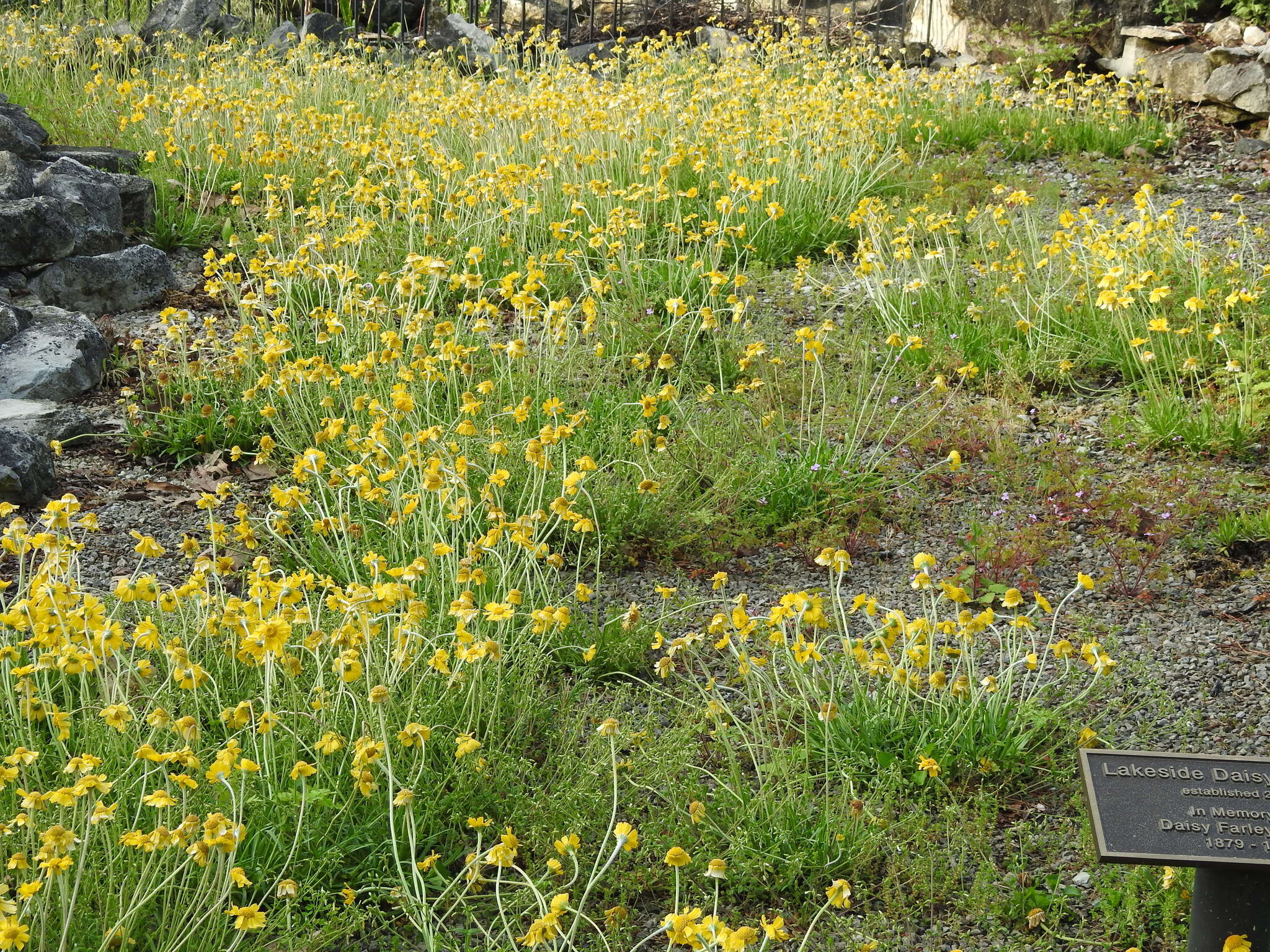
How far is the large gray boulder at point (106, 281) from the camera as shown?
228 inches

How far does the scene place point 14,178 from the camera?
6.04 metres

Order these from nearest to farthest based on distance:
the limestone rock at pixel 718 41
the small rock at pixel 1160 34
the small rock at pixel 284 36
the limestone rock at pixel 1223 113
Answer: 1. the limestone rock at pixel 1223 113
2. the small rock at pixel 1160 34
3. the small rock at pixel 284 36
4. the limestone rock at pixel 718 41

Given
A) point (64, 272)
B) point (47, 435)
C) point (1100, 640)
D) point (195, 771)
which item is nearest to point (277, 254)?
point (64, 272)

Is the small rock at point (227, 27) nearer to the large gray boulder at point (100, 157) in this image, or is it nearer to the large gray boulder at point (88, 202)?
the large gray boulder at point (100, 157)

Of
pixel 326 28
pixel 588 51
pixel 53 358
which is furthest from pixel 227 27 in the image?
pixel 53 358

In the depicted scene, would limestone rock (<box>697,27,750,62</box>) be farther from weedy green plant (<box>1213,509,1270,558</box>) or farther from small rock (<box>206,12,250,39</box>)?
weedy green plant (<box>1213,509,1270,558</box>)

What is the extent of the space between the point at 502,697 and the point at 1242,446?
3.09 metres

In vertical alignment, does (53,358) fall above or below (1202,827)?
above

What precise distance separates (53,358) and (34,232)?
3.75 ft

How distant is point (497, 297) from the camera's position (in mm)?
6102

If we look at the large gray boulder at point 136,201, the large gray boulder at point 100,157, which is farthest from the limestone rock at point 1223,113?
the large gray boulder at point 100,157

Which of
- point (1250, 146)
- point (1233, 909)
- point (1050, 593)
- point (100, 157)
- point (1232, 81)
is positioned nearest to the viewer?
point (1233, 909)

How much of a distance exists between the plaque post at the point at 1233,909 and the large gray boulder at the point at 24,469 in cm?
373

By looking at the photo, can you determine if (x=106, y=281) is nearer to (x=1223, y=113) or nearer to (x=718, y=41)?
(x=718, y=41)
